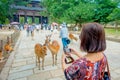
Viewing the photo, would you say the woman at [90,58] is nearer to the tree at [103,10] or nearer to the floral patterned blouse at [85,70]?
the floral patterned blouse at [85,70]

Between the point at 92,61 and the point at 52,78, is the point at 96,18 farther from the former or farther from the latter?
the point at 92,61

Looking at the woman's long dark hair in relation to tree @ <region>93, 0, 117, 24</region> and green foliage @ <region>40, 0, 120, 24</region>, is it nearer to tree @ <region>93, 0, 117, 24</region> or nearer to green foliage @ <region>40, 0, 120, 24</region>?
green foliage @ <region>40, 0, 120, 24</region>

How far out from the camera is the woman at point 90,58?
5.39 ft

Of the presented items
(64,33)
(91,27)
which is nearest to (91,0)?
(64,33)

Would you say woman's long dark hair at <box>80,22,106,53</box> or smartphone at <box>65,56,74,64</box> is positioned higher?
woman's long dark hair at <box>80,22,106,53</box>

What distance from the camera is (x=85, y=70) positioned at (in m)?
1.65

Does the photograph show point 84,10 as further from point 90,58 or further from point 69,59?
point 90,58

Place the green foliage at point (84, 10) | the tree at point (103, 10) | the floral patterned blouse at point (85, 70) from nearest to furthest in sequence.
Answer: the floral patterned blouse at point (85, 70) → the green foliage at point (84, 10) → the tree at point (103, 10)

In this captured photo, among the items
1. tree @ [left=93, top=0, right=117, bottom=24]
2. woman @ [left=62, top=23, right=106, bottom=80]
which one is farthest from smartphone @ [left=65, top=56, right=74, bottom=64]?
tree @ [left=93, top=0, right=117, bottom=24]

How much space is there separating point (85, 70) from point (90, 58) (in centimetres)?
13

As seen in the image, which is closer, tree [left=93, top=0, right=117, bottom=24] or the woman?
the woman

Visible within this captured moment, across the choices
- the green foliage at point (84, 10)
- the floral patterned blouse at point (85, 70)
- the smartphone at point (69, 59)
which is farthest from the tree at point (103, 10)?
the floral patterned blouse at point (85, 70)

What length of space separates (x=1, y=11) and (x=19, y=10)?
36.7 m

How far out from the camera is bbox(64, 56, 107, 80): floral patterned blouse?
5.37 ft
